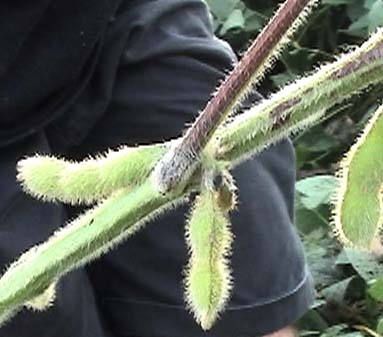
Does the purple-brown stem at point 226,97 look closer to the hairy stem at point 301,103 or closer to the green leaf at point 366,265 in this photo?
the hairy stem at point 301,103

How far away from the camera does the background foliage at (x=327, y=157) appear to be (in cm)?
152

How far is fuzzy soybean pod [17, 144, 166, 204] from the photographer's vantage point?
17.2 inches

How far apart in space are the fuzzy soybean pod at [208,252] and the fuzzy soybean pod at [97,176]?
0.02 metres

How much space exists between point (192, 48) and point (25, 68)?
0.18 metres

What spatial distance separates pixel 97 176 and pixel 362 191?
95mm

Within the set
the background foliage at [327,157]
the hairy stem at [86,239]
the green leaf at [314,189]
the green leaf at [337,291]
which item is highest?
the hairy stem at [86,239]

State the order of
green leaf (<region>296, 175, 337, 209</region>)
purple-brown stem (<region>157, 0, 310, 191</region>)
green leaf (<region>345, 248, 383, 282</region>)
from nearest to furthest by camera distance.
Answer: purple-brown stem (<region>157, 0, 310, 191</region>) < green leaf (<region>296, 175, 337, 209</region>) < green leaf (<region>345, 248, 383, 282</region>)

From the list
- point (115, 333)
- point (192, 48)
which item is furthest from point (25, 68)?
point (115, 333)

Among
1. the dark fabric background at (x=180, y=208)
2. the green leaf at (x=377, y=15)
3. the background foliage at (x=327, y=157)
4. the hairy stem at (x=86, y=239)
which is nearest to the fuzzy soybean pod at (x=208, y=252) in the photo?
the hairy stem at (x=86, y=239)

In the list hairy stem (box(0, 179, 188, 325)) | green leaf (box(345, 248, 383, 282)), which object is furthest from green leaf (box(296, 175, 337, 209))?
hairy stem (box(0, 179, 188, 325))

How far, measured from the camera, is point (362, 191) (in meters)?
0.43

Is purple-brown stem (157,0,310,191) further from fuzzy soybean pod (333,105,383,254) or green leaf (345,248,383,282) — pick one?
green leaf (345,248,383,282)

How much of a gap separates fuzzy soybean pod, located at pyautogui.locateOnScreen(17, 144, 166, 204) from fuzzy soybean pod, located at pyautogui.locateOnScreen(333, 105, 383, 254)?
2.7 inches

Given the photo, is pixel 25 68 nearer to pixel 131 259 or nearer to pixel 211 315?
pixel 131 259
